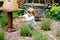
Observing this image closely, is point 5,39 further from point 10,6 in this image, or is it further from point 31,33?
point 10,6

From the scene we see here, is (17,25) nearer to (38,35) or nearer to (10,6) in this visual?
(10,6)

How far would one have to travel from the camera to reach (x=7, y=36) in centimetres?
671

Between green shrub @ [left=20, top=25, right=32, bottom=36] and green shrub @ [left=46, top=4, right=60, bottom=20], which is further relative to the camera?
green shrub @ [left=46, top=4, right=60, bottom=20]

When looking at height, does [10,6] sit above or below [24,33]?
above

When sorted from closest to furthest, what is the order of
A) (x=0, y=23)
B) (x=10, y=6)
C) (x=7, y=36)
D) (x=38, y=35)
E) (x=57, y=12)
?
(x=38, y=35) < (x=7, y=36) < (x=10, y=6) < (x=0, y=23) < (x=57, y=12)

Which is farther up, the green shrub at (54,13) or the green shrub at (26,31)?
the green shrub at (54,13)

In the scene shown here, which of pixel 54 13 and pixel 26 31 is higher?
pixel 54 13

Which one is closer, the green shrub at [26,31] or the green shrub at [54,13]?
the green shrub at [26,31]

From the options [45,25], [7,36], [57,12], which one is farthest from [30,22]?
[57,12]

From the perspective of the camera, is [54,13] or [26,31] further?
[54,13]

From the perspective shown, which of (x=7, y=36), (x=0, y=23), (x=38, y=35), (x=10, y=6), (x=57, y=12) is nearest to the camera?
(x=38, y=35)

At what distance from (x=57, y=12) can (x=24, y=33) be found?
3.18 metres

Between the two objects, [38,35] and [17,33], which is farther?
[17,33]

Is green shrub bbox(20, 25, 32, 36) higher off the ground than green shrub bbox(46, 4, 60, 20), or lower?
lower
